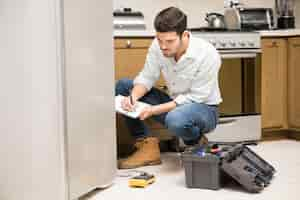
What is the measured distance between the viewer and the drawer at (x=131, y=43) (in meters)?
3.45

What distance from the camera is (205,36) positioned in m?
3.69

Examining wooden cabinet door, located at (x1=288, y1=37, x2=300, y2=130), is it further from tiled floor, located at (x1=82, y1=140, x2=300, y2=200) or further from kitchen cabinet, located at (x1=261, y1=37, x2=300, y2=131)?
tiled floor, located at (x1=82, y1=140, x2=300, y2=200)

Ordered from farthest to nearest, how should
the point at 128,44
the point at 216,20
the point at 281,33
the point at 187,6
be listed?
the point at 187,6 < the point at 216,20 < the point at 281,33 < the point at 128,44

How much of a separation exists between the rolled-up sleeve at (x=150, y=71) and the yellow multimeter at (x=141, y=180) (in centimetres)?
59

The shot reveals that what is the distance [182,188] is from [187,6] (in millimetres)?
1993

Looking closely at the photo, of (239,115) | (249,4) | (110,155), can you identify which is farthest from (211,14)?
(110,155)

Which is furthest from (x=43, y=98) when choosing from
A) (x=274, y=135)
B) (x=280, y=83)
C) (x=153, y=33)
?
(x=274, y=135)

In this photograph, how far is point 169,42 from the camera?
2.94 metres

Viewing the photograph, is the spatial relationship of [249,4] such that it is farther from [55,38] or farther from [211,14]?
[55,38]

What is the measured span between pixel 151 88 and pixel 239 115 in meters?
0.88

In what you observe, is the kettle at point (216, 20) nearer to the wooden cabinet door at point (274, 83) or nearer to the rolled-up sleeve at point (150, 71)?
the wooden cabinet door at point (274, 83)

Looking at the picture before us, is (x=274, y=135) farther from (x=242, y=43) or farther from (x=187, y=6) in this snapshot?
(x=187, y=6)

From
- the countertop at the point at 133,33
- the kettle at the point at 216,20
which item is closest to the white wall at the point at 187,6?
the kettle at the point at 216,20

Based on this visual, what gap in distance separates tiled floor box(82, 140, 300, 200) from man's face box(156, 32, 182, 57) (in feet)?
2.28
